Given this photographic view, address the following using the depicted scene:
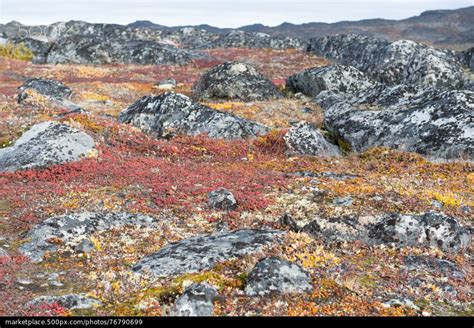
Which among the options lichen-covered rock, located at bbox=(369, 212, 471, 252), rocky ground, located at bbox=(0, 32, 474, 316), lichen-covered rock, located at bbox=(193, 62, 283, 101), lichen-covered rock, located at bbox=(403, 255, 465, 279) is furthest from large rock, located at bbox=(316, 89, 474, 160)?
lichen-covered rock, located at bbox=(193, 62, 283, 101)

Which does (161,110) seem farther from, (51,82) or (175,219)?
(51,82)

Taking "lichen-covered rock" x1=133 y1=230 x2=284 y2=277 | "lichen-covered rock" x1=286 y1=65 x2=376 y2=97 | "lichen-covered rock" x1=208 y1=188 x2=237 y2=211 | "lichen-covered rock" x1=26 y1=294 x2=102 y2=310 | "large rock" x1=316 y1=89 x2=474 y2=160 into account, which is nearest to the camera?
"lichen-covered rock" x1=26 y1=294 x2=102 y2=310

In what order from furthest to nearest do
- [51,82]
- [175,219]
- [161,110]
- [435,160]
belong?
[51,82]
[161,110]
[435,160]
[175,219]

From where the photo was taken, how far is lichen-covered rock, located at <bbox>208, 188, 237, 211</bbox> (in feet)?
50.4

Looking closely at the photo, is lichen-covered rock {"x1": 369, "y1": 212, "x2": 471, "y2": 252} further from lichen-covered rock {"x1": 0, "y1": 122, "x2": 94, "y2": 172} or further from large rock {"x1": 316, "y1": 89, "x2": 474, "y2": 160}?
lichen-covered rock {"x1": 0, "y1": 122, "x2": 94, "y2": 172}

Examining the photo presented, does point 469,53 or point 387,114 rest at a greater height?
point 469,53

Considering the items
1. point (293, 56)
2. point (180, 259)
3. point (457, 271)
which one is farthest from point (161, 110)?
point (293, 56)

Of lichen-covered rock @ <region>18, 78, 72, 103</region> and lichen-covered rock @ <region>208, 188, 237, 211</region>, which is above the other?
lichen-covered rock @ <region>18, 78, 72, 103</region>

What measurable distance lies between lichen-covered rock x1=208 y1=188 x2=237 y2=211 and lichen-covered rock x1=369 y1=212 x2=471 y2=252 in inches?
184

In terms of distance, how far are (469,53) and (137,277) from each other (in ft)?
183

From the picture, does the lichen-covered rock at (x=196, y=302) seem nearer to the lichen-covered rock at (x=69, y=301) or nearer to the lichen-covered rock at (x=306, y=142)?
the lichen-covered rock at (x=69, y=301)

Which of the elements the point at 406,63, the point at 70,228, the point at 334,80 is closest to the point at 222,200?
the point at 70,228

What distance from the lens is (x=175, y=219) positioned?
1459cm

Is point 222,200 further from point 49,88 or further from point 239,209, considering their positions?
point 49,88
